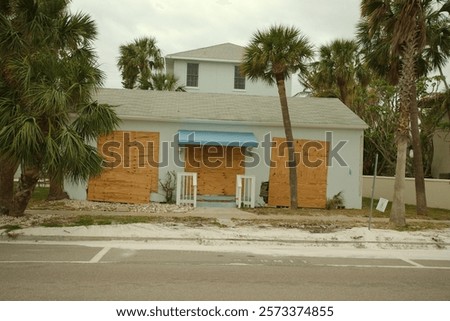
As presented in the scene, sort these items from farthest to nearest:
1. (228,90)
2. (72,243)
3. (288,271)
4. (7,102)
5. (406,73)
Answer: (228,90) < (406,73) < (7,102) < (72,243) < (288,271)

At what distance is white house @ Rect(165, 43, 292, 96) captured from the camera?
98.0 feet

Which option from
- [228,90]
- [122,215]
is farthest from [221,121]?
[228,90]

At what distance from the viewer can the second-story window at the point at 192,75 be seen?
3011 centimetres

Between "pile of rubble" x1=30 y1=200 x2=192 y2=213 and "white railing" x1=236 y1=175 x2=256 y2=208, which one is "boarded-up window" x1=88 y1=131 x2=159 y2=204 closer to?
"pile of rubble" x1=30 y1=200 x2=192 y2=213

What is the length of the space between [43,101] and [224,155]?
797 cm

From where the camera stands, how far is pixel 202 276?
6.99m

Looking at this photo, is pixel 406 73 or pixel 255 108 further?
pixel 255 108

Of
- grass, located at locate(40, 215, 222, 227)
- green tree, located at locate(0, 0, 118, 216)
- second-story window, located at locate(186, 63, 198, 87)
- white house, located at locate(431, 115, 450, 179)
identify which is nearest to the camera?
green tree, located at locate(0, 0, 118, 216)

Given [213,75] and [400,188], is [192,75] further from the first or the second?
[400,188]

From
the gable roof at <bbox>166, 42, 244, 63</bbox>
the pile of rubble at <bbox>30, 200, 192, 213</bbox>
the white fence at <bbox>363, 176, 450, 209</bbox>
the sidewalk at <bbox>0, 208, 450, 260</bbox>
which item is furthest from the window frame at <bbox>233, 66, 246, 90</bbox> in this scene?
the sidewalk at <bbox>0, 208, 450, 260</bbox>

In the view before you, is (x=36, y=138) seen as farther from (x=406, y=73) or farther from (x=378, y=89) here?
(x=378, y=89)

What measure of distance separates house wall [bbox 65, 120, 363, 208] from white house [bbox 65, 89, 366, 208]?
0.04 meters

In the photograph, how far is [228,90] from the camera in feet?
99.2

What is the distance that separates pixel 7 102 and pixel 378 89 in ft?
71.3
